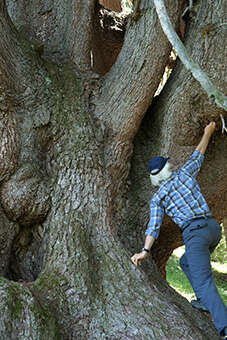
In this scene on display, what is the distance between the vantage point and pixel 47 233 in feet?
14.4

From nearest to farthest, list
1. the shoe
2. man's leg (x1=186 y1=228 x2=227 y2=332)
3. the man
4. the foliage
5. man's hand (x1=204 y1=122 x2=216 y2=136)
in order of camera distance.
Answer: man's leg (x1=186 y1=228 x2=227 y2=332), the man, the shoe, man's hand (x1=204 y1=122 x2=216 y2=136), the foliage

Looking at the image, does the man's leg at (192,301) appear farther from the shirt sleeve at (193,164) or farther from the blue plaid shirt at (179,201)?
the shirt sleeve at (193,164)

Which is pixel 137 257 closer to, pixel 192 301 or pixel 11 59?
Result: pixel 192 301

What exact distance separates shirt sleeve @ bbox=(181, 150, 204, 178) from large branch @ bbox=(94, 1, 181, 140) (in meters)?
0.84

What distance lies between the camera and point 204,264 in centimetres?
389

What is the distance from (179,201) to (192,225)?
10.7 inches

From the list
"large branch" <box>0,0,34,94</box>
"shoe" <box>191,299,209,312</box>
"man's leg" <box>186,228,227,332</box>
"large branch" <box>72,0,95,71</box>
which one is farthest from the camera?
"large branch" <box>72,0,95,71</box>

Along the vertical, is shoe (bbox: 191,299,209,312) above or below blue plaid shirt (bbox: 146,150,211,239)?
below

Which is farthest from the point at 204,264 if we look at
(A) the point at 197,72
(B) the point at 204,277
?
(A) the point at 197,72

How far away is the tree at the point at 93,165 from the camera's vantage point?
383 centimetres

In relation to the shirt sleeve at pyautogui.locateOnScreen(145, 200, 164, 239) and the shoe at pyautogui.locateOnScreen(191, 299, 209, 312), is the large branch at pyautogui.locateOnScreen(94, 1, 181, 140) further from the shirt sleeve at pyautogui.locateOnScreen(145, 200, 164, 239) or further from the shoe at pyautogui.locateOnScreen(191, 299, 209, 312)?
the shoe at pyautogui.locateOnScreen(191, 299, 209, 312)

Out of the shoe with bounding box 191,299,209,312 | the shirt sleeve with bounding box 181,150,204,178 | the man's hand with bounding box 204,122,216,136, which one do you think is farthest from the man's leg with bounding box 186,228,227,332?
the man's hand with bounding box 204,122,216,136

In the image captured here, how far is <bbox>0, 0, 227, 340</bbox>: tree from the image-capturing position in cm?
383

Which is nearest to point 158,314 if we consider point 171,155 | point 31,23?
point 171,155
